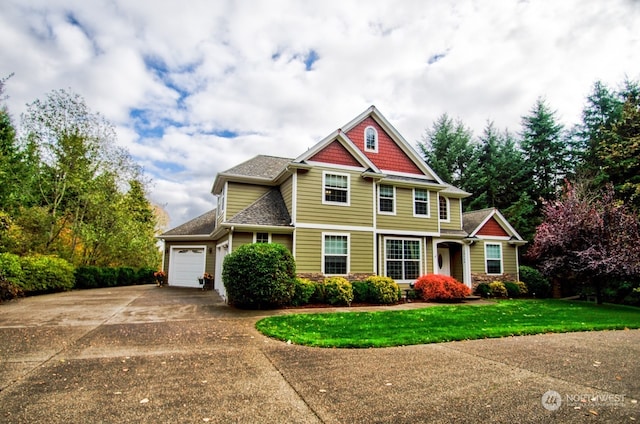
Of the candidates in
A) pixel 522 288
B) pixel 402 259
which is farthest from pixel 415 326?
pixel 522 288

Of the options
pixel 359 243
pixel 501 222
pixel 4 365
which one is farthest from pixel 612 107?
pixel 4 365

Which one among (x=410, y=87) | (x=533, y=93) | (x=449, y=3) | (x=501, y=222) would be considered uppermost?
(x=533, y=93)

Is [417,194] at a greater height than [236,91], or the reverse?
[236,91]

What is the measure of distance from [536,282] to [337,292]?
1293cm

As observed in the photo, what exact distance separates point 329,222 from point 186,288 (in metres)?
9.65

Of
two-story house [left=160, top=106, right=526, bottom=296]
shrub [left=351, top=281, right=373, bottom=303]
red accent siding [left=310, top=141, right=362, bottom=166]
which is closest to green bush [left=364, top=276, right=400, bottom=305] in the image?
shrub [left=351, top=281, right=373, bottom=303]

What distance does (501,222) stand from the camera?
763 inches

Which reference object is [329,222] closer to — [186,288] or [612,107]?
[186,288]

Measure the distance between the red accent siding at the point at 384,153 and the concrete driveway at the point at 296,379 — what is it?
1044 cm

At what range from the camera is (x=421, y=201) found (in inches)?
659

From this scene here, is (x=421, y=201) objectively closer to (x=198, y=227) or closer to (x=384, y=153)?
(x=384, y=153)

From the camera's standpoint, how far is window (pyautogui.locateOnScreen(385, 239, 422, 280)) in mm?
15648

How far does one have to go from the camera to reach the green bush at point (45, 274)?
14.5 m

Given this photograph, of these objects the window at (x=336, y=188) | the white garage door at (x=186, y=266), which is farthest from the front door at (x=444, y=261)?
the white garage door at (x=186, y=266)
